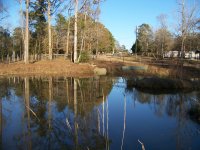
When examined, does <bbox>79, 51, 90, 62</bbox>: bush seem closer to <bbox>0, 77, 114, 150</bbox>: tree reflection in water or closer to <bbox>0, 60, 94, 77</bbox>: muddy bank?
<bbox>0, 60, 94, 77</bbox>: muddy bank

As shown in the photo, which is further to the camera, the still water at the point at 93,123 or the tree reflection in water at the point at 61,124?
the still water at the point at 93,123

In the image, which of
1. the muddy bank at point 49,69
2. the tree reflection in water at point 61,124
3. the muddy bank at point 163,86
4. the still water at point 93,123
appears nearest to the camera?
the tree reflection in water at point 61,124

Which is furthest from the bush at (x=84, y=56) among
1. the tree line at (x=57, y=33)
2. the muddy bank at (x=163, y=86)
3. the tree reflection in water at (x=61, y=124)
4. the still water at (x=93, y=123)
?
the tree reflection in water at (x=61, y=124)

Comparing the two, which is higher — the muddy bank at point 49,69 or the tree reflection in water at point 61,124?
the muddy bank at point 49,69

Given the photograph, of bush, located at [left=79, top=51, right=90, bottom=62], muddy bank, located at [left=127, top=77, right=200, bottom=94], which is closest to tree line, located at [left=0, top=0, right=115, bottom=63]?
bush, located at [left=79, top=51, right=90, bottom=62]

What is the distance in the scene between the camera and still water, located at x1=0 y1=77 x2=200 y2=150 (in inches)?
324

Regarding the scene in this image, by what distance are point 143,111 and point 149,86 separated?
8.23m

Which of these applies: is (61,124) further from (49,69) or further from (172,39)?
(172,39)

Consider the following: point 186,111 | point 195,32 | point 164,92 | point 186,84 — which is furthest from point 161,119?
point 195,32

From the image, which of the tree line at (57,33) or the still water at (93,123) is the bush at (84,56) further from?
the still water at (93,123)

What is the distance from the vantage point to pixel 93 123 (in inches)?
401

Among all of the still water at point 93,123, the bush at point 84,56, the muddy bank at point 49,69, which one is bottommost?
the still water at point 93,123

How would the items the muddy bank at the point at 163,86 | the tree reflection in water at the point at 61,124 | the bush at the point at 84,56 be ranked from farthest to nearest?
the bush at the point at 84,56, the muddy bank at the point at 163,86, the tree reflection in water at the point at 61,124

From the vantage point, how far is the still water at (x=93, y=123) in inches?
324
